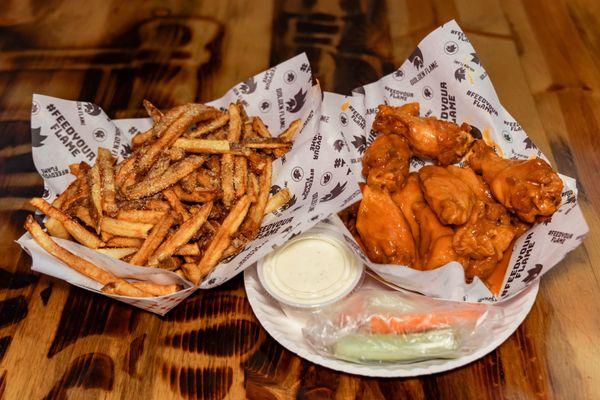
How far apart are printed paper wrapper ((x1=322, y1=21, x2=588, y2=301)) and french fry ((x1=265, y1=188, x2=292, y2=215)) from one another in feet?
1.12

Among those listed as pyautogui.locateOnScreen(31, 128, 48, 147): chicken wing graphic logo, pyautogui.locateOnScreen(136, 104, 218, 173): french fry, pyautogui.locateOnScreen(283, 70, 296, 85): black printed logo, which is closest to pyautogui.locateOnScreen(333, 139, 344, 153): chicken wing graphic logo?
pyautogui.locateOnScreen(283, 70, 296, 85): black printed logo

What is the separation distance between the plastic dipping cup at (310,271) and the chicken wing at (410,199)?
0.29 meters

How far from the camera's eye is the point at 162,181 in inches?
105

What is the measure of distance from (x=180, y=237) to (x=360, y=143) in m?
1.00

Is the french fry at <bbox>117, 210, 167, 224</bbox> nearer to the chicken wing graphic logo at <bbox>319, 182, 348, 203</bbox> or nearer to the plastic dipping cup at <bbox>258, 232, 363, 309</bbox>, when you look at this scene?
the plastic dipping cup at <bbox>258, 232, 363, 309</bbox>

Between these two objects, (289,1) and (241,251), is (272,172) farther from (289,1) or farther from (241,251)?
(289,1)

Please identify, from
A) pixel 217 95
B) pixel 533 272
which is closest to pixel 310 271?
pixel 533 272

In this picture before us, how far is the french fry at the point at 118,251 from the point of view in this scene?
252 centimetres

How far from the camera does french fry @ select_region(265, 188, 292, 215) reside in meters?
2.67

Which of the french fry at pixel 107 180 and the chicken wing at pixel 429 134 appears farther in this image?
the chicken wing at pixel 429 134

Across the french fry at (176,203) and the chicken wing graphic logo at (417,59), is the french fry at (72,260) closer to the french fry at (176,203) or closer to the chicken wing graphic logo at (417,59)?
the french fry at (176,203)

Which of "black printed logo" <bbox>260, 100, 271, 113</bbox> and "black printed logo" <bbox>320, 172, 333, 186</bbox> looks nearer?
"black printed logo" <bbox>320, 172, 333, 186</bbox>

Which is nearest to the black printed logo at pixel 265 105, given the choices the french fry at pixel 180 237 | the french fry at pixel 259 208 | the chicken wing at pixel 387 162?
the french fry at pixel 259 208

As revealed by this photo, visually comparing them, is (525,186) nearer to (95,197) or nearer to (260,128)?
(260,128)
